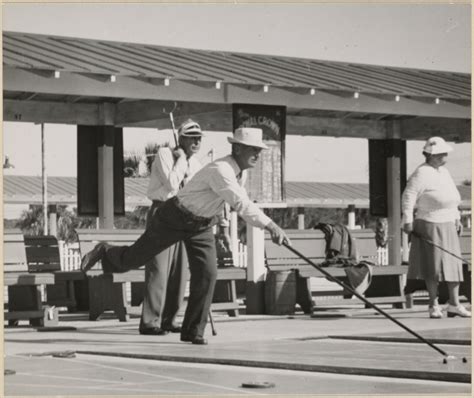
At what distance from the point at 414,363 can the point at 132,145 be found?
1932 inches

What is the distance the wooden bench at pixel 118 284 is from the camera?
12.1 meters

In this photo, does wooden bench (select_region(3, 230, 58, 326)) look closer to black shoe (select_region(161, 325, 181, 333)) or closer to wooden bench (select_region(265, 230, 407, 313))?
black shoe (select_region(161, 325, 181, 333))

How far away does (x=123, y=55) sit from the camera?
1573cm

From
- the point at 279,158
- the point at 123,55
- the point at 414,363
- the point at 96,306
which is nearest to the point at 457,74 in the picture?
the point at 279,158

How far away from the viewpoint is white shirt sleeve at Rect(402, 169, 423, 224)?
1143cm

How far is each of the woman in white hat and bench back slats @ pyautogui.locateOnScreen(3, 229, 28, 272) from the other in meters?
3.62

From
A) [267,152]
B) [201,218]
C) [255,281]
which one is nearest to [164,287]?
[201,218]

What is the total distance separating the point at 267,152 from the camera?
16.4 m

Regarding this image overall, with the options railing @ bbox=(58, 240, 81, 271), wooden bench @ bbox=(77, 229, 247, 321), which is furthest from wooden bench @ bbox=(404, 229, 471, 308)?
railing @ bbox=(58, 240, 81, 271)

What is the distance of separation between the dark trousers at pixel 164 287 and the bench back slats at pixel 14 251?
8.49ft

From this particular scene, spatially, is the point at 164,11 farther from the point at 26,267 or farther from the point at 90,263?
the point at 90,263

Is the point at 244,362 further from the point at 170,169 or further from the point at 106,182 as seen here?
the point at 106,182

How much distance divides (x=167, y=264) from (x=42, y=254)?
10.7ft

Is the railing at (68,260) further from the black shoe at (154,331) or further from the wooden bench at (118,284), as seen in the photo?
the black shoe at (154,331)
